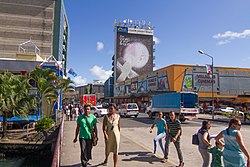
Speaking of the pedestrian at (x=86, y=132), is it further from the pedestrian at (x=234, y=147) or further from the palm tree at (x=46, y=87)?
the palm tree at (x=46, y=87)

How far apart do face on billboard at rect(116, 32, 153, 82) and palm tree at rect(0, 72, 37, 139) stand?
8429 cm

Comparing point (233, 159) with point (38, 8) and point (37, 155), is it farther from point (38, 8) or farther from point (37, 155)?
point (38, 8)

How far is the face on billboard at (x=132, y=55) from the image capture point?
330 feet

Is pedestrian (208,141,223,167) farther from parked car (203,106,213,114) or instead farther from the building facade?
the building facade

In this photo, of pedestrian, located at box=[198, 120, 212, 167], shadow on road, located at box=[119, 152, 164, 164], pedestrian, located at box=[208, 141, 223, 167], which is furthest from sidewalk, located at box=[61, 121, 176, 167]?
pedestrian, located at box=[208, 141, 223, 167]

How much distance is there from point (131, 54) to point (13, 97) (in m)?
88.6

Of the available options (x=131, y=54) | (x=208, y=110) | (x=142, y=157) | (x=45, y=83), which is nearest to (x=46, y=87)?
(x=45, y=83)

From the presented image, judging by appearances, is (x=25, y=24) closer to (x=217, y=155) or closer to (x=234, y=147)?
(x=217, y=155)

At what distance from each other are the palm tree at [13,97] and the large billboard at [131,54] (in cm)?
8427

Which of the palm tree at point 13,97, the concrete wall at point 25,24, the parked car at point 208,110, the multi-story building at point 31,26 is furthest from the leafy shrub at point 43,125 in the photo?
the concrete wall at point 25,24

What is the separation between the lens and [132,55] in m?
102

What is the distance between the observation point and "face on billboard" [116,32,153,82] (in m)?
101

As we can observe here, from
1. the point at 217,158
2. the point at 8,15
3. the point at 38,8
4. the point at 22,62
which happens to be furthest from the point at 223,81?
the point at 8,15

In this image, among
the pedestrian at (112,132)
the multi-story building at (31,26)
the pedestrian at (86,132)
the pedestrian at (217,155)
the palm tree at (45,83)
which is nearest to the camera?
the pedestrian at (217,155)
